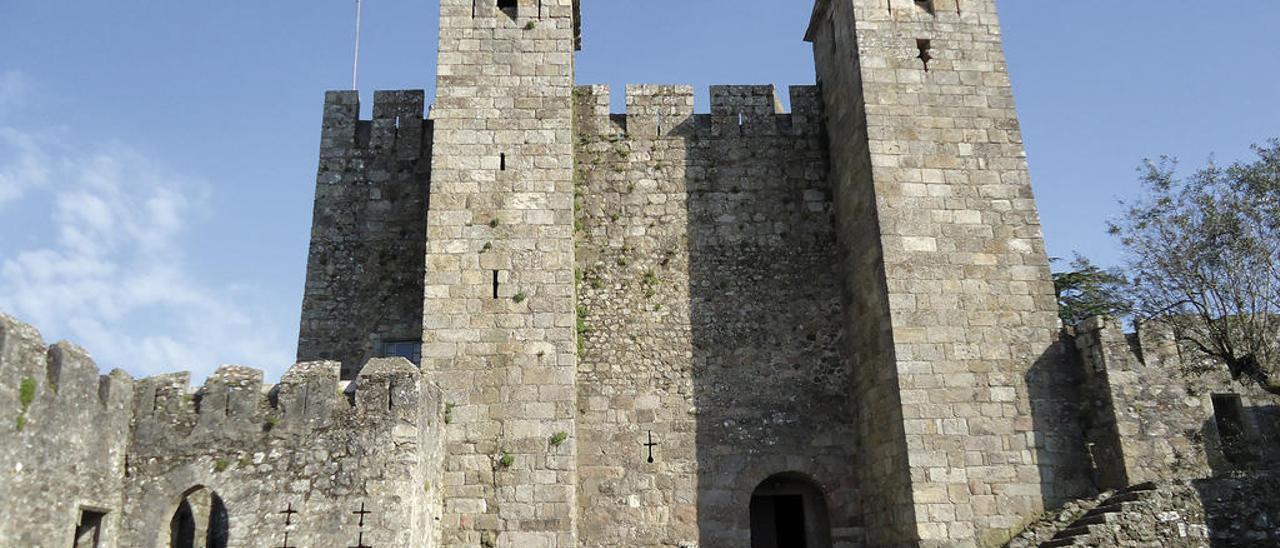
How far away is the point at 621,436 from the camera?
42.1 feet

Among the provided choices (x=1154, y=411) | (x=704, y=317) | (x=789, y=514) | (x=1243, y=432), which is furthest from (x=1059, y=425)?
(x=704, y=317)

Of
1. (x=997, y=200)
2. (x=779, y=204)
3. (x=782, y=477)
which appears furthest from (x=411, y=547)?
(x=997, y=200)

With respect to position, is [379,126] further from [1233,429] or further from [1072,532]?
[1233,429]

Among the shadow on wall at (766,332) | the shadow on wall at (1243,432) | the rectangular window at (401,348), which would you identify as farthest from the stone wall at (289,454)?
the shadow on wall at (1243,432)

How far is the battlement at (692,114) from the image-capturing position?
14.8m

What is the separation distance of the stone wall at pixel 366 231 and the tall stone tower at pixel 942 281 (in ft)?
20.7

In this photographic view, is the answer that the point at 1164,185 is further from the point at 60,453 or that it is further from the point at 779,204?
the point at 60,453

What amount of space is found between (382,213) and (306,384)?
15.7 feet

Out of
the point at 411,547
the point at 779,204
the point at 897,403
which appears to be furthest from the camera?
the point at 779,204

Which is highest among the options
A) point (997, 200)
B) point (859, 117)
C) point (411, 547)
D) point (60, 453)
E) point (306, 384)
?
point (859, 117)

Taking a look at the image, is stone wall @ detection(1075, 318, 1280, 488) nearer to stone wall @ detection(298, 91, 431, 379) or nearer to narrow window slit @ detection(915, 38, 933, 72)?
narrow window slit @ detection(915, 38, 933, 72)

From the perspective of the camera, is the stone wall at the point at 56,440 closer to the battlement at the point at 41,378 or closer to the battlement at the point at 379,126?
the battlement at the point at 41,378

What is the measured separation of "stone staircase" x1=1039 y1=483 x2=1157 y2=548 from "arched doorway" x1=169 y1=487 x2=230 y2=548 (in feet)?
30.7

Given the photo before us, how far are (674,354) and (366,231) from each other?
4.95 metres
